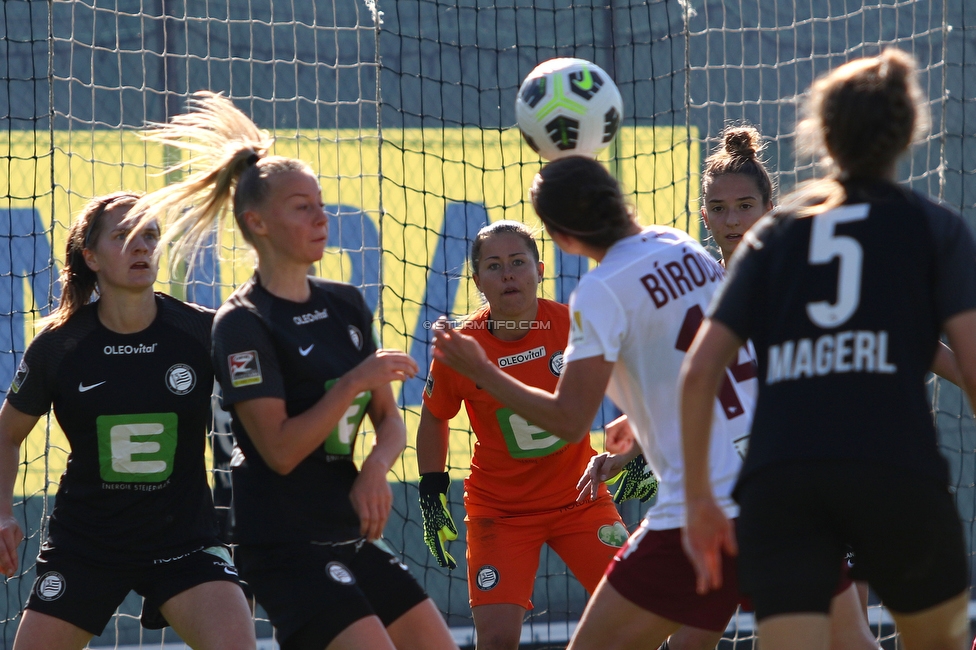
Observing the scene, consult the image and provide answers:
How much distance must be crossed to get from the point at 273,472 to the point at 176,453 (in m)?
0.75

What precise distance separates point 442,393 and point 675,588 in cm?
189

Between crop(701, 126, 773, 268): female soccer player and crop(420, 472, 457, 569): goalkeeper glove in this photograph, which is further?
crop(420, 472, 457, 569): goalkeeper glove

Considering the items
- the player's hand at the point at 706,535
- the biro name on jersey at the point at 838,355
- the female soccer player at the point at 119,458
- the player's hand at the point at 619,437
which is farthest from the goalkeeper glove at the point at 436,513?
the biro name on jersey at the point at 838,355

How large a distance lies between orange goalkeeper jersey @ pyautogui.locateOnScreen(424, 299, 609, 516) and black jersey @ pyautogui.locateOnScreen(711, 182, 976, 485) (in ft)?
7.31

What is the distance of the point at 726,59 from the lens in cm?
770

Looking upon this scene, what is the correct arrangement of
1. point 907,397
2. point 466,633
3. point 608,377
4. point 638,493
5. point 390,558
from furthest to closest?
point 466,633 < point 638,493 < point 390,558 < point 608,377 < point 907,397

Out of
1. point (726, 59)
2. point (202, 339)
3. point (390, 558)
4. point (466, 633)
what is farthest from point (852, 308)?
point (726, 59)

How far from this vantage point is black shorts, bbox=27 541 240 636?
341 cm

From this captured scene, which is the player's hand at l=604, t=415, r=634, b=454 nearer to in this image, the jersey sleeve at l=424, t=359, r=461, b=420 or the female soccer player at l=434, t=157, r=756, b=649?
the female soccer player at l=434, t=157, r=756, b=649

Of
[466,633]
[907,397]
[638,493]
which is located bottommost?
[466,633]

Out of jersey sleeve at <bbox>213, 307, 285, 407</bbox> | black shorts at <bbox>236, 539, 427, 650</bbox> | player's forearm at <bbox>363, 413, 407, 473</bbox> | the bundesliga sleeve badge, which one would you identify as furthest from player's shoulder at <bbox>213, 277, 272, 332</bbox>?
black shorts at <bbox>236, 539, 427, 650</bbox>

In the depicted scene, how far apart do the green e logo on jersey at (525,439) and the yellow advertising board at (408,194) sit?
2412mm

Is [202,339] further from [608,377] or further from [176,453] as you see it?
[608,377]

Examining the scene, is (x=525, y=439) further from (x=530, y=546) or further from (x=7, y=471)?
(x=7, y=471)
